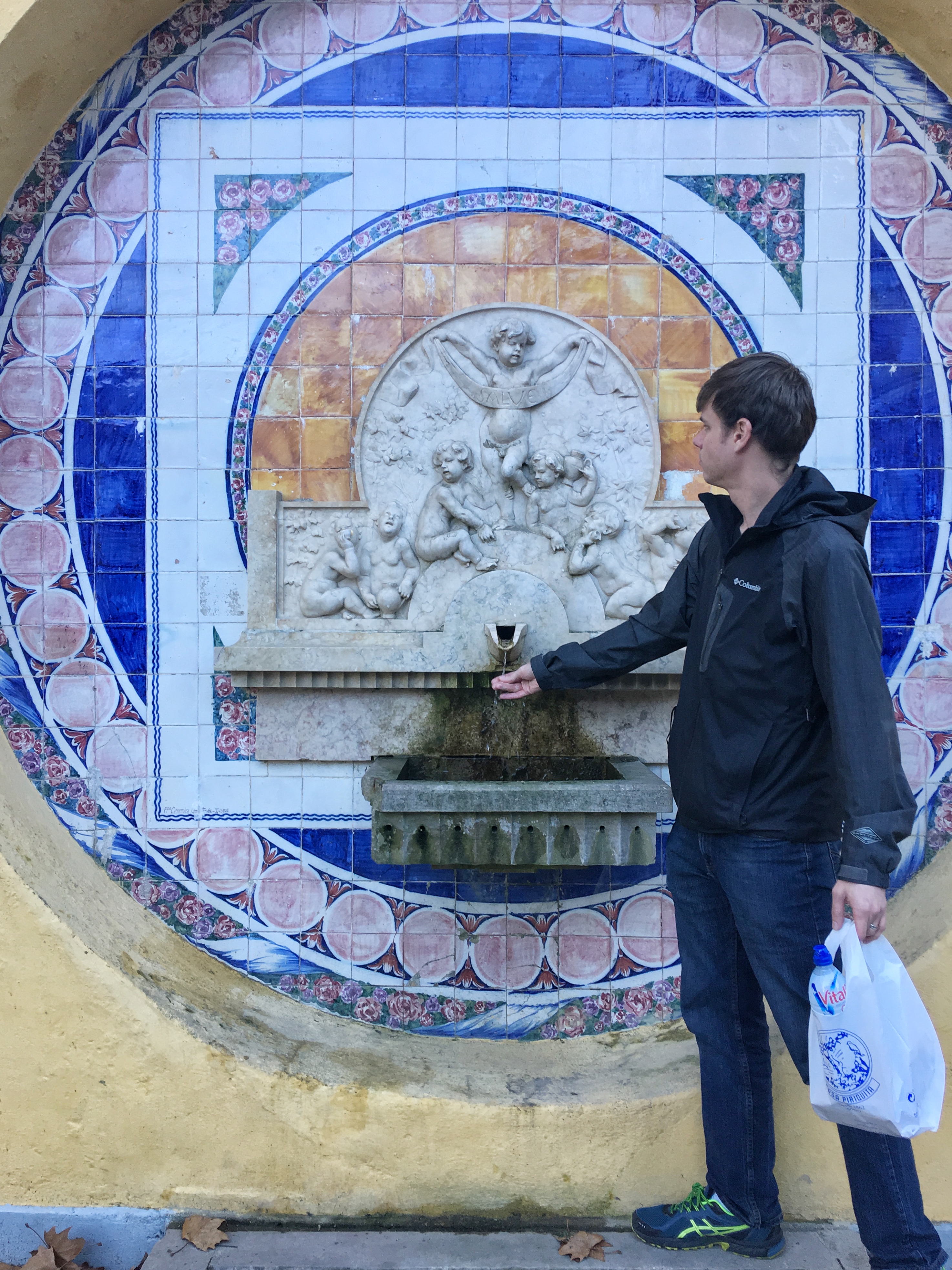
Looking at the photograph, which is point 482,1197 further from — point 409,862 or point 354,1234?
point 409,862

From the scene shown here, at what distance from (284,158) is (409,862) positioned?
2263 mm

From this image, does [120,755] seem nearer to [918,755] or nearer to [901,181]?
[918,755]

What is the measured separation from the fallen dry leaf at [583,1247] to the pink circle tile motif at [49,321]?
9.83 ft

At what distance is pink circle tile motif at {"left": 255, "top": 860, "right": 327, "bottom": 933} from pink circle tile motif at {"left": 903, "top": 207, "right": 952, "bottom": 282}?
2.79 m

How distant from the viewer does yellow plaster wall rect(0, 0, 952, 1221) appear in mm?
2426

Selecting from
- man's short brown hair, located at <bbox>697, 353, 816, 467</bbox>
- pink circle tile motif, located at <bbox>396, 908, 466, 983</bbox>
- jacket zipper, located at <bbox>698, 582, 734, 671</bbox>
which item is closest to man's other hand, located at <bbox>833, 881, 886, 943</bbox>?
jacket zipper, located at <bbox>698, 582, 734, 671</bbox>

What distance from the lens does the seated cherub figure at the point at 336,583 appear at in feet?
9.53

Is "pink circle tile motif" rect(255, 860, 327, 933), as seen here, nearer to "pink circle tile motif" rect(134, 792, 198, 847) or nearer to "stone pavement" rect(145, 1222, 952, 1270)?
"pink circle tile motif" rect(134, 792, 198, 847)

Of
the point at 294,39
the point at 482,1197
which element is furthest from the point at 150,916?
the point at 294,39

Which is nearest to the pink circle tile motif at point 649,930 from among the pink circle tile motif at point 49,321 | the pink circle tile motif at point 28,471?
the pink circle tile motif at point 28,471

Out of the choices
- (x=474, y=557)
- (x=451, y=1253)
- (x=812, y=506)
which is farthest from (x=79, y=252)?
(x=451, y=1253)

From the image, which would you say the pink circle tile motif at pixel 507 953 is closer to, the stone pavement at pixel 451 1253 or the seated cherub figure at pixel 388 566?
the stone pavement at pixel 451 1253

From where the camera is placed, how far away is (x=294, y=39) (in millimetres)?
2951

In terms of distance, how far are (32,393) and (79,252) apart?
49 centimetres
